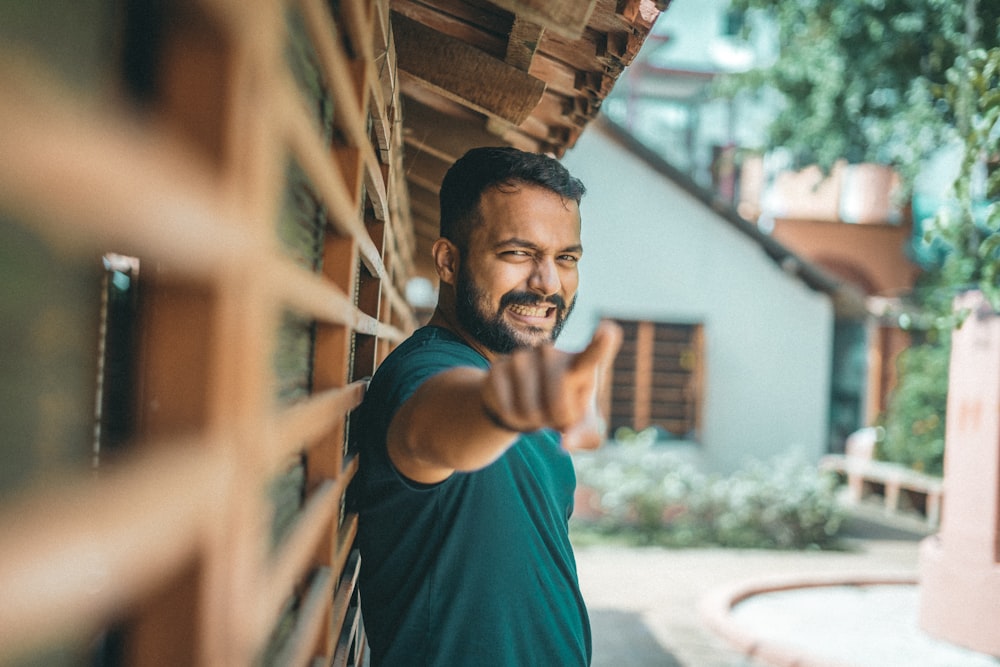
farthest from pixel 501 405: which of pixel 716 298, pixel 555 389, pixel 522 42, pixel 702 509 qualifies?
pixel 716 298

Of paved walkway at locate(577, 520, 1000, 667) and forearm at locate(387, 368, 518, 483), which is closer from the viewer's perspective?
forearm at locate(387, 368, 518, 483)

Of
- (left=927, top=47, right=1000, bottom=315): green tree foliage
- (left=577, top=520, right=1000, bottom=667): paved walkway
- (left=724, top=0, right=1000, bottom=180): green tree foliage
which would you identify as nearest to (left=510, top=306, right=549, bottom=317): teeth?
(left=927, top=47, right=1000, bottom=315): green tree foliage

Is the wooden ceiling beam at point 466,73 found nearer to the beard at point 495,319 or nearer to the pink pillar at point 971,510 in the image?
the beard at point 495,319

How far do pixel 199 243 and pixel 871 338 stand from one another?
49.3ft

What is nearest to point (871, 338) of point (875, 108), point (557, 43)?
point (875, 108)

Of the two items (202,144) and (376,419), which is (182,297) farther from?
(376,419)

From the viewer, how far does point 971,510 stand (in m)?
5.41

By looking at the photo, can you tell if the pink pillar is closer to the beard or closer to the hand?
the beard

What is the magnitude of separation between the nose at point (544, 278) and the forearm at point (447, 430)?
0.57m

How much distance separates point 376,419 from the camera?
1430 millimetres

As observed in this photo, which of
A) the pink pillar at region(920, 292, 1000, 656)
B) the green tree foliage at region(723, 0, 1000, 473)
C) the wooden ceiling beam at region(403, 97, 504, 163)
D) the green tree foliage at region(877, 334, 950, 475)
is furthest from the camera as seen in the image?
the green tree foliage at region(877, 334, 950, 475)

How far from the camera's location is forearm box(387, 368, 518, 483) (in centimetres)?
102

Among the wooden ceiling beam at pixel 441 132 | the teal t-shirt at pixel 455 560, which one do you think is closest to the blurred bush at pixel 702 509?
the wooden ceiling beam at pixel 441 132

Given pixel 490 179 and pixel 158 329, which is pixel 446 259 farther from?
pixel 158 329
